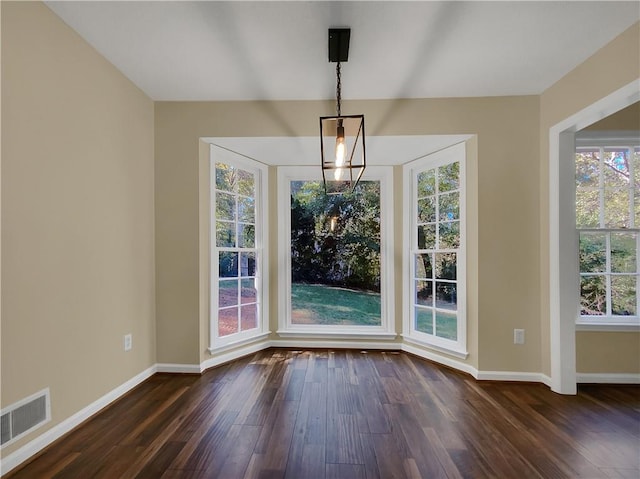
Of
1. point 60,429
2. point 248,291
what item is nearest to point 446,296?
point 248,291

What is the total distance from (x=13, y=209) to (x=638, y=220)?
4.77 m

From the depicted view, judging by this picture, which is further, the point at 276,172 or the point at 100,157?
the point at 276,172

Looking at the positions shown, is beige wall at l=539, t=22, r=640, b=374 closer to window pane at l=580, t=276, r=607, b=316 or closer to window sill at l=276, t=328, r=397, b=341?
window pane at l=580, t=276, r=607, b=316

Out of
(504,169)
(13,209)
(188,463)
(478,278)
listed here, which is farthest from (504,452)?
(13,209)

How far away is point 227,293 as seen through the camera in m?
3.21

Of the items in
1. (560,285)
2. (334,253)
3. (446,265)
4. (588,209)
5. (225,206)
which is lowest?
(560,285)

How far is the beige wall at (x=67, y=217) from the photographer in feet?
5.25

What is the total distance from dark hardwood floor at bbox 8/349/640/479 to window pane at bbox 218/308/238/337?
489 millimetres

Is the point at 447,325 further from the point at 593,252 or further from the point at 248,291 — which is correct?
the point at 248,291

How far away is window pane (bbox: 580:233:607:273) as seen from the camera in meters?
2.72

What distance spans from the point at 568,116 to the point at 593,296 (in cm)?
169

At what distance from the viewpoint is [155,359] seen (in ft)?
9.27

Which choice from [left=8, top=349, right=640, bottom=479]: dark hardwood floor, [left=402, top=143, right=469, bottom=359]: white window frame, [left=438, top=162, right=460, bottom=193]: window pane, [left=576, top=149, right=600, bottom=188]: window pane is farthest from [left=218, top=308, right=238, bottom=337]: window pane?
[left=576, top=149, right=600, bottom=188]: window pane

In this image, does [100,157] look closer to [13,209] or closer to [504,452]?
[13,209]
